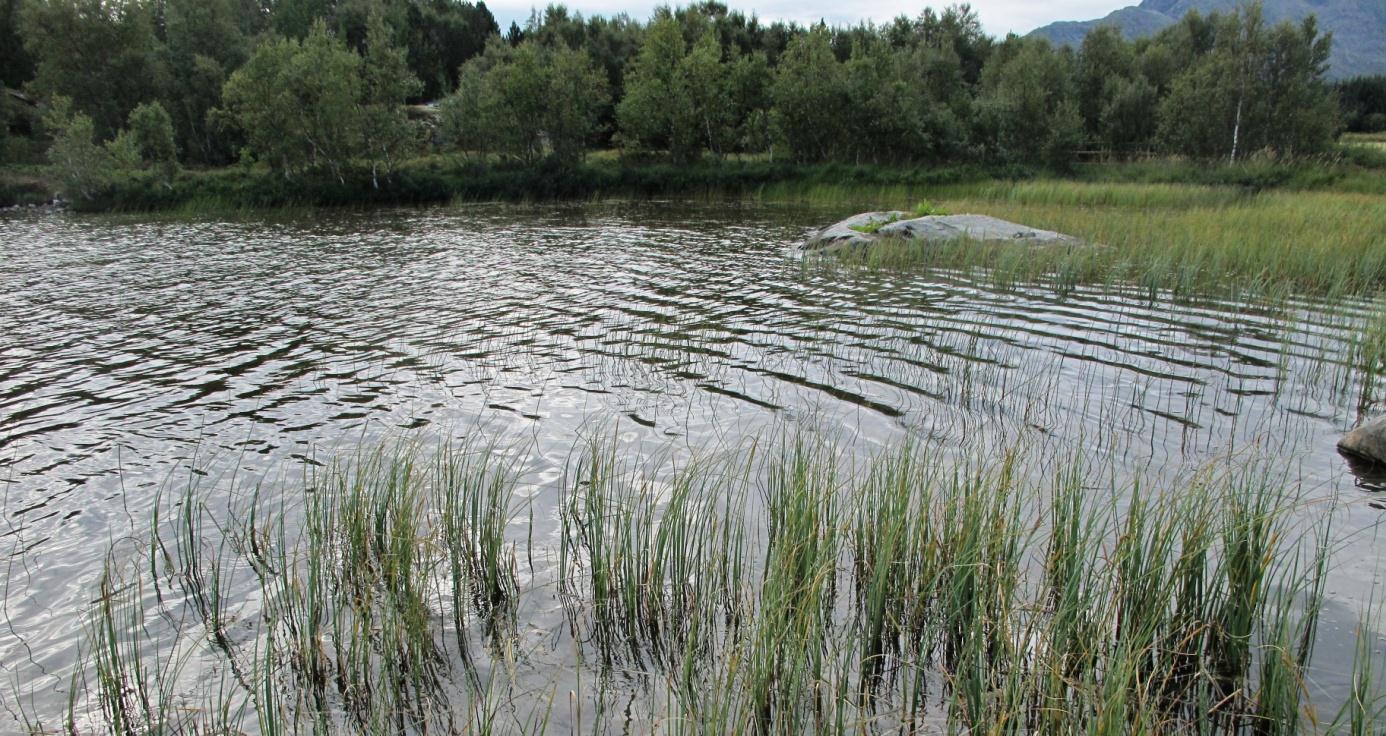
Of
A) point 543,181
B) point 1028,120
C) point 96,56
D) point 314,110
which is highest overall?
point 96,56

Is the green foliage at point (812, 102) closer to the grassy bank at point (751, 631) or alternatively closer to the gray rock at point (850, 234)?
the gray rock at point (850, 234)

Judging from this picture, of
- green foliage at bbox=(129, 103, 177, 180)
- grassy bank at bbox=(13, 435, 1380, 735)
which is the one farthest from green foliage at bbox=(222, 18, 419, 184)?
grassy bank at bbox=(13, 435, 1380, 735)

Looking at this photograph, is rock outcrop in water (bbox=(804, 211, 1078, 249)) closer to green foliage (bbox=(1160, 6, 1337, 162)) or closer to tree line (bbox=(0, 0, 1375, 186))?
tree line (bbox=(0, 0, 1375, 186))

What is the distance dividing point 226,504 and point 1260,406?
8.59 m

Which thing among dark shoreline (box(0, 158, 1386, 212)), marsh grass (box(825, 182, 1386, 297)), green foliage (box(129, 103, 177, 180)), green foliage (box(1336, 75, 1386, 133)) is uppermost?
green foliage (box(1336, 75, 1386, 133))

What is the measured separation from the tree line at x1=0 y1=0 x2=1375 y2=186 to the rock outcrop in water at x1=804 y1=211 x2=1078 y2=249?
30557 mm

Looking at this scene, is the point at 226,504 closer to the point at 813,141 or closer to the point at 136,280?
the point at 136,280

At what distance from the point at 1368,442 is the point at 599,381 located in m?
6.65

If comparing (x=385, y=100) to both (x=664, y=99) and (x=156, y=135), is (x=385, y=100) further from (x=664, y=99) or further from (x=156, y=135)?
(x=664, y=99)

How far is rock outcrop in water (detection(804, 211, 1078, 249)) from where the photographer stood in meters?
16.1

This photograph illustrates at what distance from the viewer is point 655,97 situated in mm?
47469

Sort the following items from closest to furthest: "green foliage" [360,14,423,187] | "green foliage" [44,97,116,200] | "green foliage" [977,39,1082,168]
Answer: "green foliage" [44,97,116,200], "green foliage" [360,14,423,187], "green foliage" [977,39,1082,168]

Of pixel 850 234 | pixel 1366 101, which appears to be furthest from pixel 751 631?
pixel 1366 101

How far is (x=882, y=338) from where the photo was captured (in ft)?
32.7
